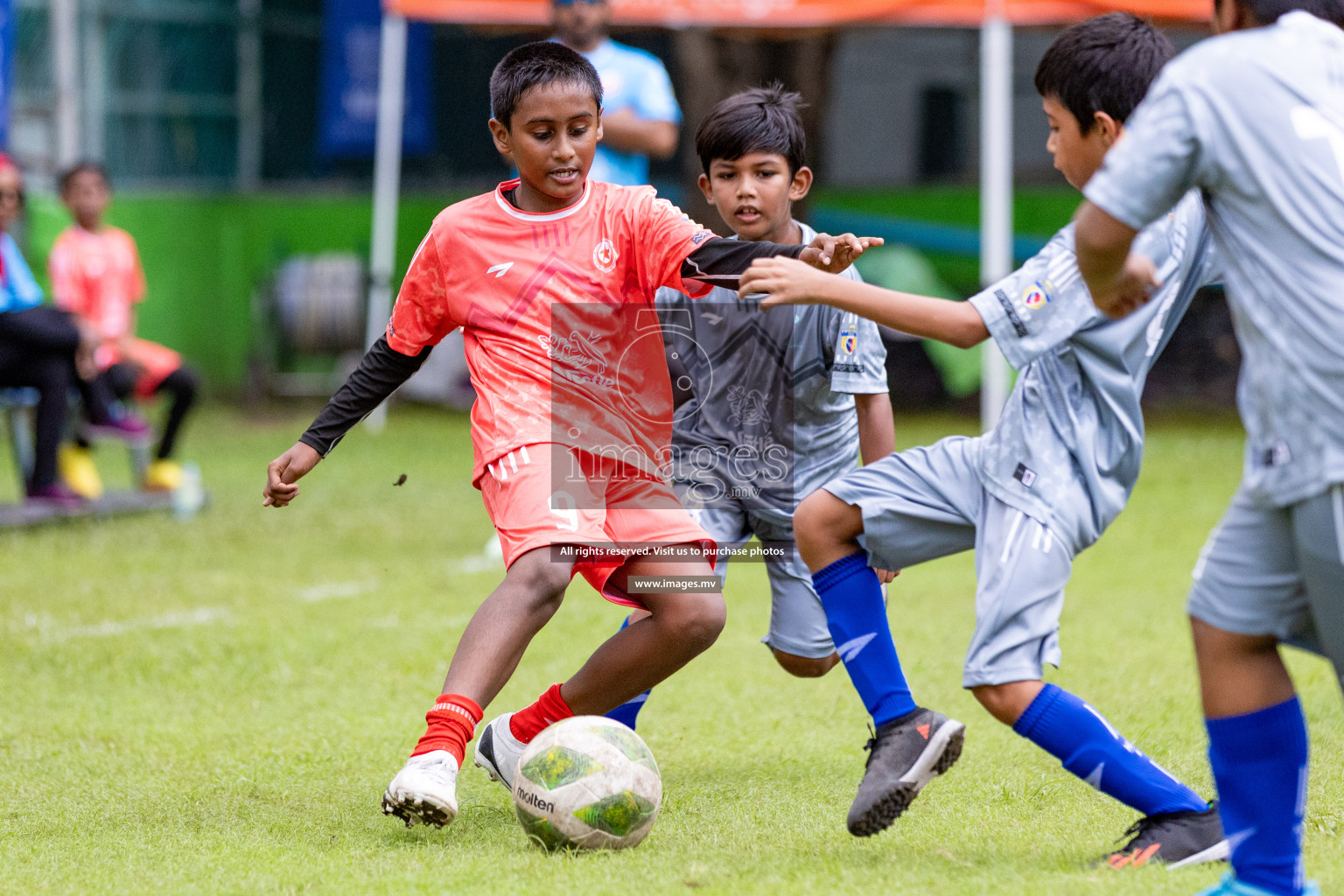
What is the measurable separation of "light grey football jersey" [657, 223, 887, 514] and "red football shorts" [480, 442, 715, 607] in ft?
1.07

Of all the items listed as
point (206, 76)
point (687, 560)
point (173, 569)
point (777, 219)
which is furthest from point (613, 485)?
point (206, 76)

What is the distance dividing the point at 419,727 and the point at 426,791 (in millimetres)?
1341

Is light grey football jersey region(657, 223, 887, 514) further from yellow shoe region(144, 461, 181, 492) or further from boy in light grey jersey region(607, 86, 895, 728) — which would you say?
yellow shoe region(144, 461, 181, 492)

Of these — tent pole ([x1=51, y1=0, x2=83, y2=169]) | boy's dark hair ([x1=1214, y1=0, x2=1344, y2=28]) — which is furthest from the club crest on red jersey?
tent pole ([x1=51, y1=0, x2=83, y2=169])

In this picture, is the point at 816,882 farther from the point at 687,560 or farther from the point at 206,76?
the point at 206,76

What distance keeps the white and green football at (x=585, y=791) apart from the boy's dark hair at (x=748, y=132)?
5.21 ft

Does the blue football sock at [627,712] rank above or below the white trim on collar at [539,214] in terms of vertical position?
below

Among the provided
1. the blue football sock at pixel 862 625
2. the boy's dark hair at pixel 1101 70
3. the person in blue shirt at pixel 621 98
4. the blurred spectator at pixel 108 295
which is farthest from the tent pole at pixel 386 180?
the boy's dark hair at pixel 1101 70

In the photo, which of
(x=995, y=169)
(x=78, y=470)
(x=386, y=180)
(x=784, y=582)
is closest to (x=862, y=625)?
(x=784, y=582)

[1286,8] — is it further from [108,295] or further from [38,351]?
[108,295]

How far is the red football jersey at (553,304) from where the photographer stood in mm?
3596

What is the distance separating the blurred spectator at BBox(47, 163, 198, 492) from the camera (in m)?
9.09

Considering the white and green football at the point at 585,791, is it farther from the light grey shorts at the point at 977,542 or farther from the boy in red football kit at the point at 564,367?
the light grey shorts at the point at 977,542

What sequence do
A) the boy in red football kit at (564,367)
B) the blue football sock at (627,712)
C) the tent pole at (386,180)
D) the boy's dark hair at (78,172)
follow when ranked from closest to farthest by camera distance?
the boy in red football kit at (564,367), the blue football sock at (627,712), the boy's dark hair at (78,172), the tent pole at (386,180)
